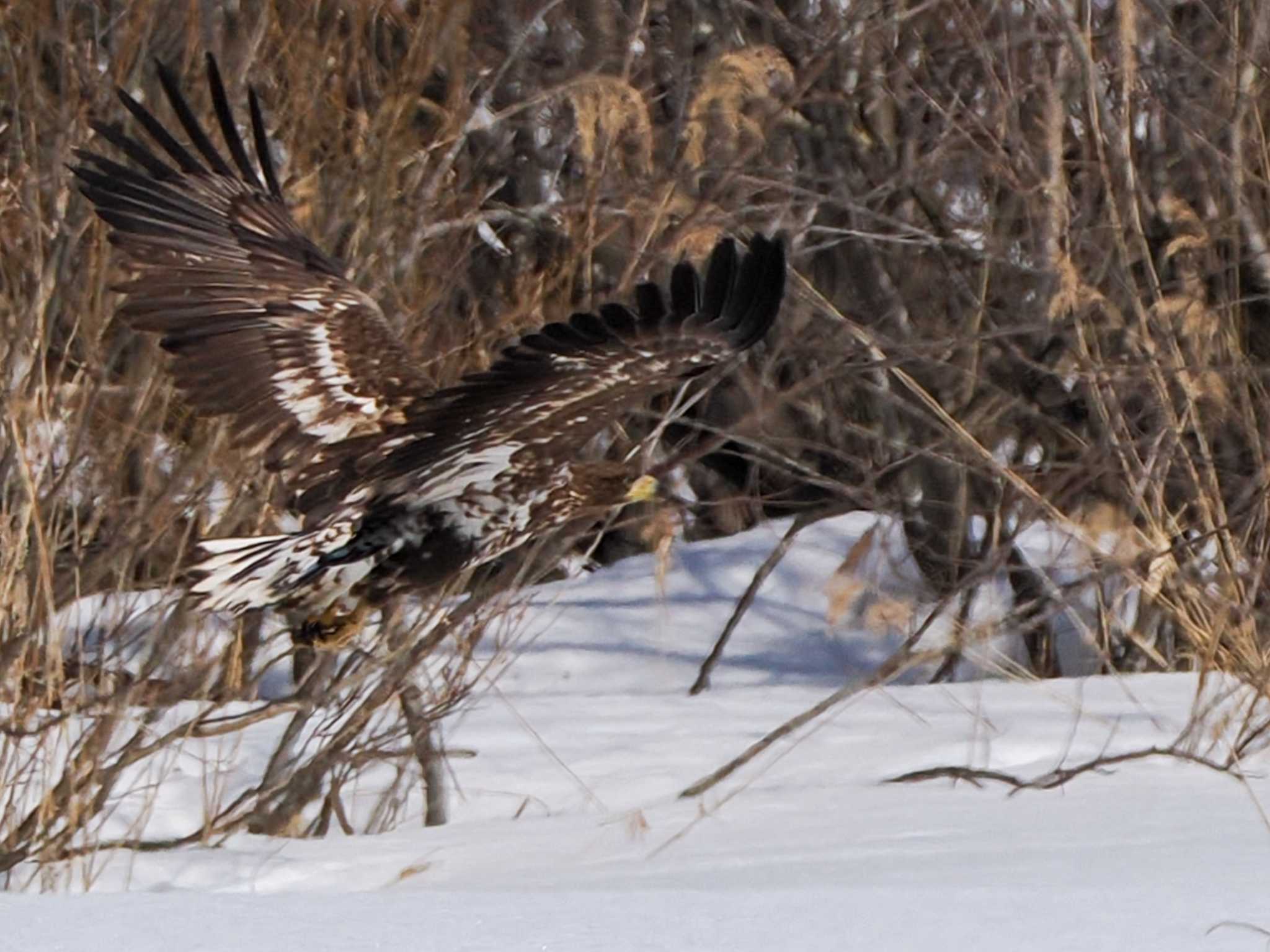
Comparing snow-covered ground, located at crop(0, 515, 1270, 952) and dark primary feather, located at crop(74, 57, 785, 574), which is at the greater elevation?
dark primary feather, located at crop(74, 57, 785, 574)

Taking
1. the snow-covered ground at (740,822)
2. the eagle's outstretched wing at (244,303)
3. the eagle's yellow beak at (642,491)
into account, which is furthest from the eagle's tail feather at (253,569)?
the eagle's yellow beak at (642,491)

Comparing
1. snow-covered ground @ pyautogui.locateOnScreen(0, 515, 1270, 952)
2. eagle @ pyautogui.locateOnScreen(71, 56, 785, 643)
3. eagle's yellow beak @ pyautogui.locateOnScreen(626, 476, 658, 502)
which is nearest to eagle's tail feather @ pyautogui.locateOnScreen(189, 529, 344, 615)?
eagle @ pyautogui.locateOnScreen(71, 56, 785, 643)

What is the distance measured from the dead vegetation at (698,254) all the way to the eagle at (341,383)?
7.2 inches

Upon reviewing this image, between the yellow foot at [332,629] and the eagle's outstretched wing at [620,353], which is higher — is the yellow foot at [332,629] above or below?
below

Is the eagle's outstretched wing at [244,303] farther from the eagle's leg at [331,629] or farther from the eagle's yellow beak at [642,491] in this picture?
the eagle's yellow beak at [642,491]

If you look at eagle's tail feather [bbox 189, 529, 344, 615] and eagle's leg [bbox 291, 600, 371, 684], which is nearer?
eagle's tail feather [bbox 189, 529, 344, 615]

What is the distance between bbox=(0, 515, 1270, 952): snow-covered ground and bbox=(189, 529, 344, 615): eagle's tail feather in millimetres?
323

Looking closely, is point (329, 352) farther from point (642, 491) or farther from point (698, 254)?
point (698, 254)

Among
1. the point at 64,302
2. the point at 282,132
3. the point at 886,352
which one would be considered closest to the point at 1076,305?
the point at 886,352

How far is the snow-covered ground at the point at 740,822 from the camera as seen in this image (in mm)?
2963

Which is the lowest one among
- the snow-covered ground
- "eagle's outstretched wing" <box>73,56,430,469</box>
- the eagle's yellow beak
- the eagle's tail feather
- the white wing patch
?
the snow-covered ground

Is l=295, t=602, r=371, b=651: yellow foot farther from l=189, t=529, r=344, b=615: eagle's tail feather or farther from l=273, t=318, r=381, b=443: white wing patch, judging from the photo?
l=273, t=318, r=381, b=443: white wing patch

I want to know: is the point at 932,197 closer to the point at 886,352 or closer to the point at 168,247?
the point at 886,352

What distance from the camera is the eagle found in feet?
13.8
